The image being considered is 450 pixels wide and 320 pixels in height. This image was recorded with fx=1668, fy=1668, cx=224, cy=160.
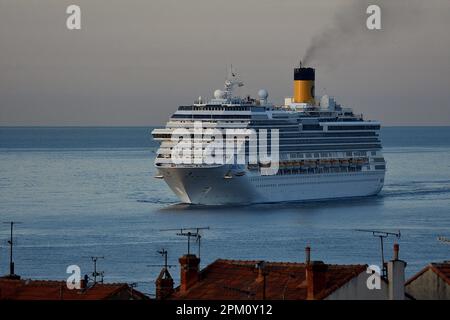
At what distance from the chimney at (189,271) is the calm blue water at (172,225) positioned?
18936 mm

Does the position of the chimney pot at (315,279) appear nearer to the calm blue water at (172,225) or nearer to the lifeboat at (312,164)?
the calm blue water at (172,225)

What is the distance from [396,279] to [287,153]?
224 ft

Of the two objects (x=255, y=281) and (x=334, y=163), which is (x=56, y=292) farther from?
(x=334, y=163)

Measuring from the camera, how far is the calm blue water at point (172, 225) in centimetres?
5566

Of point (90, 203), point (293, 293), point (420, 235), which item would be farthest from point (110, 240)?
point (293, 293)

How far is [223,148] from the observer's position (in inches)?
3332

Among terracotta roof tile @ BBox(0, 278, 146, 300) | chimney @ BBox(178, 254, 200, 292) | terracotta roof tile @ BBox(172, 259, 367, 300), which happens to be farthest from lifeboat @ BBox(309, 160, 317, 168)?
chimney @ BBox(178, 254, 200, 292)

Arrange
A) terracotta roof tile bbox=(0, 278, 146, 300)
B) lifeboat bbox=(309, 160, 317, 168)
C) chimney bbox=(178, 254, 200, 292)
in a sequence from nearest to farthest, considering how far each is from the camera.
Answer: terracotta roof tile bbox=(0, 278, 146, 300), chimney bbox=(178, 254, 200, 292), lifeboat bbox=(309, 160, 317, 168)

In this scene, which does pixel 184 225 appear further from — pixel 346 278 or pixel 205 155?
pixel 346 278

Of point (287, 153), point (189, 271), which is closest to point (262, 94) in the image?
point (287, 153)

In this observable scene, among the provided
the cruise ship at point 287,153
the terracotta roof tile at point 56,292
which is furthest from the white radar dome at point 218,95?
the terracotta roof tile at point 56,292

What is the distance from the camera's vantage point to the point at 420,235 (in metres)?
65.6

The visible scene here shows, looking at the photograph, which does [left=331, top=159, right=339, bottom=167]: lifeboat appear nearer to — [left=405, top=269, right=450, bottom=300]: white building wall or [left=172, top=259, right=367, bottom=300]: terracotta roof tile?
[left=172, top=259, right=367, bottom=300]: terracotta roof tile

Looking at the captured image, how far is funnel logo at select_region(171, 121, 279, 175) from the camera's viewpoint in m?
83.1
